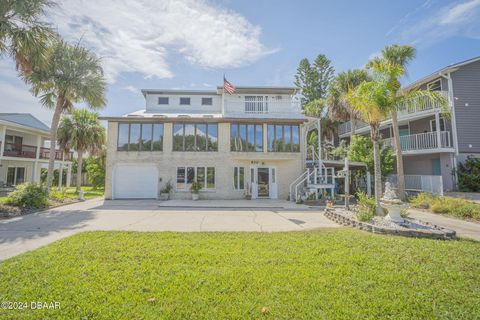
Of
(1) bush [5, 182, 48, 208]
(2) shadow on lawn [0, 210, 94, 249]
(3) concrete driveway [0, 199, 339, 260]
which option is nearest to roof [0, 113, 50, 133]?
(1) bush [5, 182, 48, 208]

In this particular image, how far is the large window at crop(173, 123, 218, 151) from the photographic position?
16.9 meters

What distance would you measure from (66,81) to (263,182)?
15.0m

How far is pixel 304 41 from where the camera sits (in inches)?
456

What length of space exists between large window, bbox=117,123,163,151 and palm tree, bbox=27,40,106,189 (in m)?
2.70

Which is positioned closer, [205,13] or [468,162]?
[205,13]

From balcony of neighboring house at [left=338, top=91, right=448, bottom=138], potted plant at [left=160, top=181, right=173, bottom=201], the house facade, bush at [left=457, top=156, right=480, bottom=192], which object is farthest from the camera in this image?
the house facade

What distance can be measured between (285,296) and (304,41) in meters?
12.3

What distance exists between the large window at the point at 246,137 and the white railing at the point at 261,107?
1.79 metres

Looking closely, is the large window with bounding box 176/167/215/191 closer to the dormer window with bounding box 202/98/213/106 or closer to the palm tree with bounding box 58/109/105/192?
the dormer window with bounding box 202/98/213/106

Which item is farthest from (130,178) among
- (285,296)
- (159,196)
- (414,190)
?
(414,190)

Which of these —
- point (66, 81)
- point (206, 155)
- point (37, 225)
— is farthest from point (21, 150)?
point (206, 155)

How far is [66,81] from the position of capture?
13484 mm

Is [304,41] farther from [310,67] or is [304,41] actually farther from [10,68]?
[310,67]

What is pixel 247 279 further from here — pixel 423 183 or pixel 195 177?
pixel 423 183
